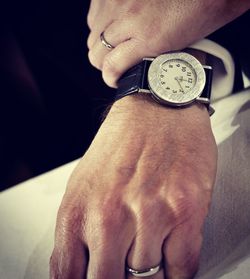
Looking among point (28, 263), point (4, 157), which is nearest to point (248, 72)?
point (28, 263)

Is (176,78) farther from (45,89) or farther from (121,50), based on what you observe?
(45,89)

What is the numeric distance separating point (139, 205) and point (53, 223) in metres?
0.25

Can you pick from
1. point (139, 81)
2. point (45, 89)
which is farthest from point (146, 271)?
point (45, 89)

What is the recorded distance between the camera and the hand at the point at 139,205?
1.80ft

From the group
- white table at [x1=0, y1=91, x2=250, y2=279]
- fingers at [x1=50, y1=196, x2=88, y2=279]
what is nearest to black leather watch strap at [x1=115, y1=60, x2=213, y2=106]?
white table at [x1=0, y1=91, x2=250, y2=279]

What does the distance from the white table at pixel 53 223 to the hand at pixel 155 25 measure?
8.8 inches

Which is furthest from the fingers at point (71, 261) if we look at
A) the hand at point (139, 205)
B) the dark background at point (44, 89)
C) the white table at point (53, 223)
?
the dark background at point (44, 89)

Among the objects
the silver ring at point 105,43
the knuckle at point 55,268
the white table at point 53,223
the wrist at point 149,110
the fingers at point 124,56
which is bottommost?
the white table at point 53,223

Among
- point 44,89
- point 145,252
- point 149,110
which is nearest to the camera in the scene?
point 145,252

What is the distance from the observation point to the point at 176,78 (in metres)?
0.70

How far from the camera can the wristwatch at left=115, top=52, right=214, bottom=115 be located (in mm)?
682

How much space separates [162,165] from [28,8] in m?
0.87

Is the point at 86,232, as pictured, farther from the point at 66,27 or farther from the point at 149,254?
the point at 66,27

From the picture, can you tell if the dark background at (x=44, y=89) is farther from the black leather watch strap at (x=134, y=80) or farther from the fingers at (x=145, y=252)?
the fingers at (x=145, y=252)
